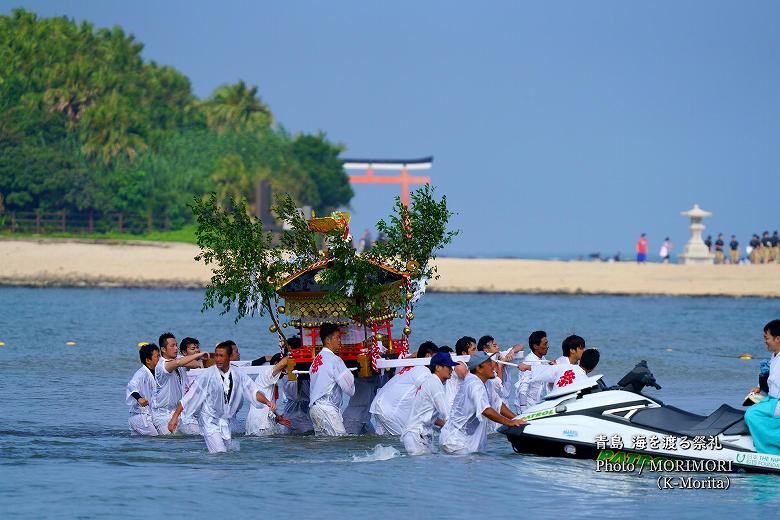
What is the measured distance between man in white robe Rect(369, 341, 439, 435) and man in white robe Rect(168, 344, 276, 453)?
1.73 meters

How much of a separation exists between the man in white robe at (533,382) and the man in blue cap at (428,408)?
2.01 m

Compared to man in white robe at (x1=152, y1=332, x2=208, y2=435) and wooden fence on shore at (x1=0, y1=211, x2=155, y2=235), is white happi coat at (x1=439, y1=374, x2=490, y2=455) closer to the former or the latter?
man in white robe at (x1=152, y1=332, x2=208, y2=435)

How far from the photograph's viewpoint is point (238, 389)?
1659cm

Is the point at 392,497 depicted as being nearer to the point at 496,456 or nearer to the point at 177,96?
the point at 496,456

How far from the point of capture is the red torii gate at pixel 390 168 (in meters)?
92.8

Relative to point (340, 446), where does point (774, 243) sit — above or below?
above

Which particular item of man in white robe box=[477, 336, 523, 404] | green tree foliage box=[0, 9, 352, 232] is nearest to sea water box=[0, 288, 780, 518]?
man in white robe box=[477, 336, 523, 404]

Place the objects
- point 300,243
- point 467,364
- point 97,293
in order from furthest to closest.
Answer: point 97,293 < point 300,243 < point 467,364

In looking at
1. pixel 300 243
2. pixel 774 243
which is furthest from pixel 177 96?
pixel 300 243

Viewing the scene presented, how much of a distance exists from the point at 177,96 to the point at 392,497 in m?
79.3

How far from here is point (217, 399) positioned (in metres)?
15.9

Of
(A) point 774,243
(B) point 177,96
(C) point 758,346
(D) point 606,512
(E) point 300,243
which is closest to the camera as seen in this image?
(D) point 606,512

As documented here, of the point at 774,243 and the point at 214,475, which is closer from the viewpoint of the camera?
the point at 214,475

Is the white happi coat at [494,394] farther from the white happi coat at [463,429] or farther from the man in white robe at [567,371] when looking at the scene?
the man in white robe at [567,371]
